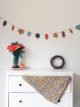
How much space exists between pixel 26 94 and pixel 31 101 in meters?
0.11

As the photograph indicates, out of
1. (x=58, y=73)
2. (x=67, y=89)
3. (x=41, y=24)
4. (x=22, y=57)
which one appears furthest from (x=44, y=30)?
(x=67, y=89)

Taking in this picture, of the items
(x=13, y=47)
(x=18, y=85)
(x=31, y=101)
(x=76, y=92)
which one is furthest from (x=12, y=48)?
(x=76, y=92)

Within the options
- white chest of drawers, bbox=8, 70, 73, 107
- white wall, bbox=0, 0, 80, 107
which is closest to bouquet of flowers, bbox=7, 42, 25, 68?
white wall, bbox=0, 0, 80, 107

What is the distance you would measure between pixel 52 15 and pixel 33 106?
52.2 inches

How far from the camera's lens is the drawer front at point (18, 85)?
2867 mm

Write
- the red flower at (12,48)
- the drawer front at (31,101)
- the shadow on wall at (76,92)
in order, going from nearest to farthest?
the drawer front at (31,101), the red flower at (12,48), the shadow on wall at (76,92)

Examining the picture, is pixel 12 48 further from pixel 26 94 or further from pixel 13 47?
pixel 26 94

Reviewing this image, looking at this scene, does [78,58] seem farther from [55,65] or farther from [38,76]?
[38,76]

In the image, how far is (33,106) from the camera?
9.43 ft

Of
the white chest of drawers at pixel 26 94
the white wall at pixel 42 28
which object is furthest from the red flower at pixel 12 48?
the white chest of drawers at pixel 26 94

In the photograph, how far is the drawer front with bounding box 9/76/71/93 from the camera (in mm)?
2865

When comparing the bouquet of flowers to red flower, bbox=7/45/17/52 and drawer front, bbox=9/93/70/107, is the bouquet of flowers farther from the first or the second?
drawer front, bbox=9/93/70/107

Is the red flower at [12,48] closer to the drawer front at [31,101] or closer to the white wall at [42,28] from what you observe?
the white wall at [42,28]

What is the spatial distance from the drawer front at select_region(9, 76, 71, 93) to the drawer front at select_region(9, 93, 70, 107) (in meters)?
0.05
